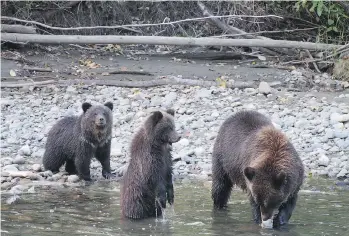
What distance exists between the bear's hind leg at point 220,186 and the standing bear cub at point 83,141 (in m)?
2.02

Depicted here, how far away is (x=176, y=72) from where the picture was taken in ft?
51.8

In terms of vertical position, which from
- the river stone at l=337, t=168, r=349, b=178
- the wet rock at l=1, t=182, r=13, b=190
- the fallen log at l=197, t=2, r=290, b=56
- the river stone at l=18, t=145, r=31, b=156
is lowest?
the river stone at l=337, t=168, r=349, b=178

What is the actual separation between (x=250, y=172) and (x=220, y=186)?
5.15ft

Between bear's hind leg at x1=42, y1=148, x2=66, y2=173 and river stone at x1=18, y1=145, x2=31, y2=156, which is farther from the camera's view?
river stone at x1=18, y1=145, x2=31, y2=156

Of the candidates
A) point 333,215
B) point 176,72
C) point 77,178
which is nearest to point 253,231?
point 333,215

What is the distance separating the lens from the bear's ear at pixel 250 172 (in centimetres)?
690

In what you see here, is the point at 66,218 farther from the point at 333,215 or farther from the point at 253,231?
the point at 333,215

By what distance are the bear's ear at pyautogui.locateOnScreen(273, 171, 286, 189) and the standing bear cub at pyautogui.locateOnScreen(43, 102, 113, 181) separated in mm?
3471

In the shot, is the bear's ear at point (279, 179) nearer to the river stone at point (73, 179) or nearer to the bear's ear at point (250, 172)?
the bear's ear at point (250, 172)

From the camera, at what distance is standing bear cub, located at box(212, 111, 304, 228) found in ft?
22.9

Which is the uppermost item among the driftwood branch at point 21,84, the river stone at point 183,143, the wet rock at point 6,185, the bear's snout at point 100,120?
the bear's snout at point 100,120

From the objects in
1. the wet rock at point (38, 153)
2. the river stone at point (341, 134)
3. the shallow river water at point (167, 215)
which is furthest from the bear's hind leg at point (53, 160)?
the river stone at point (341, 134)

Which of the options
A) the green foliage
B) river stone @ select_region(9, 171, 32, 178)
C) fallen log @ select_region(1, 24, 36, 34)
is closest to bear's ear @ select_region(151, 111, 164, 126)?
river stone @ select_region(9, 171, 32, 178)

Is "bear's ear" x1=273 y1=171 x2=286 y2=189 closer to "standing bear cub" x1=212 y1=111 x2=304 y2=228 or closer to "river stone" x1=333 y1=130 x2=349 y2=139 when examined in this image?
"standing bear cub" x1=212 y1=111 x2=304 y2=228
